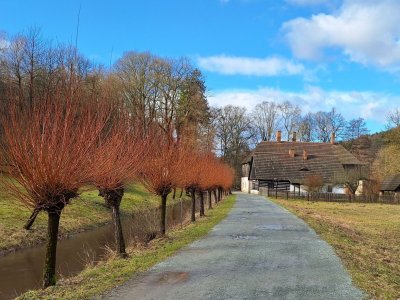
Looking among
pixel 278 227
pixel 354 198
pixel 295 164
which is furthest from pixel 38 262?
pixel 295 164

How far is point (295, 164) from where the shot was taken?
73.2 meters

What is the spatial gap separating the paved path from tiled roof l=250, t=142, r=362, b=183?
184ft

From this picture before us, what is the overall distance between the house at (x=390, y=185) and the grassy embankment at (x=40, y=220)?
42.0 metres

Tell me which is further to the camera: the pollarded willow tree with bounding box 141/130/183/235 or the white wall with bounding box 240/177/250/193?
the white wall with bounding box 240/177/250/193

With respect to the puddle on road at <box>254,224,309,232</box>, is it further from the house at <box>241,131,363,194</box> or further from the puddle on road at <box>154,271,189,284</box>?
the house at <box>241,131,363,194</box>

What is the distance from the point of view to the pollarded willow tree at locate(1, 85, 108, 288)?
8406 millimetres

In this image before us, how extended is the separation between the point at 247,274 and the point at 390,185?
60.6 meters

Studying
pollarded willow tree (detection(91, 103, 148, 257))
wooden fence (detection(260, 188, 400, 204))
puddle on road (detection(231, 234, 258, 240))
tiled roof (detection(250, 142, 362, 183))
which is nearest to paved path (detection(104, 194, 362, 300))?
puddle on road (detection(231, 234, 258, 240))

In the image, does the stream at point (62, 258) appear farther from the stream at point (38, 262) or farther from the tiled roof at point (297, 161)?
the tiled roof at point (297, 161)

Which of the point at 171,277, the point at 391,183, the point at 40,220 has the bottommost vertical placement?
the point at 40,220

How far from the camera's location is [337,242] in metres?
14.7

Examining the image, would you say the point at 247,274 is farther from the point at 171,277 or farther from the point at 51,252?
the point at 51,252

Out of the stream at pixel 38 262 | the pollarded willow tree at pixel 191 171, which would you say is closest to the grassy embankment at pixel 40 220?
the stream at pixel 38 262

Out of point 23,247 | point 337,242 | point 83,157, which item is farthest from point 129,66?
point 83,157
